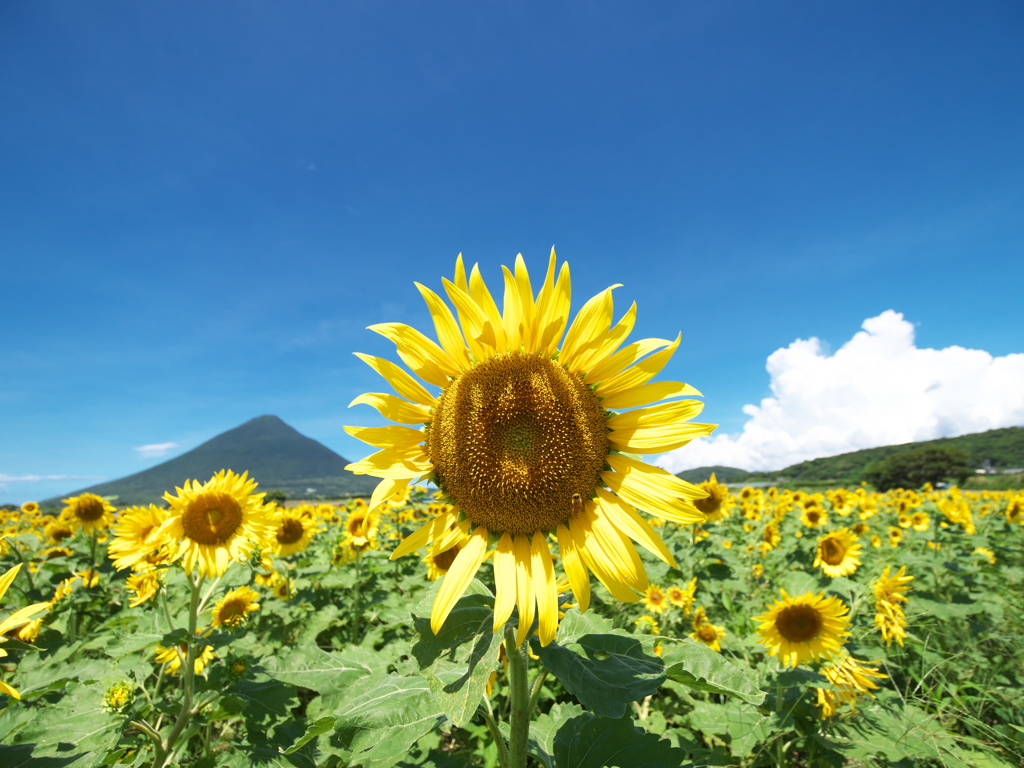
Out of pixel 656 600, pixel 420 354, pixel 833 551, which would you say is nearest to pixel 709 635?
pixel 656 600

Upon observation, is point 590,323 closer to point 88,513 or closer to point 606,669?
point 606,669

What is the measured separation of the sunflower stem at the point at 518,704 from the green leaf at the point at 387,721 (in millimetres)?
300

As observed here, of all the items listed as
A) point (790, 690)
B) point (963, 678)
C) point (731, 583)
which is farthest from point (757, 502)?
point (790, 690)

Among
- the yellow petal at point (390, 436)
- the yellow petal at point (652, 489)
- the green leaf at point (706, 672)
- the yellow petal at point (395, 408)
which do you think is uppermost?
the yellow petal at point (395, 408)

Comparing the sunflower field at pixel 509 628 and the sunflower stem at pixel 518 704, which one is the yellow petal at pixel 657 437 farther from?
the sunflower stem at pixel 518 704

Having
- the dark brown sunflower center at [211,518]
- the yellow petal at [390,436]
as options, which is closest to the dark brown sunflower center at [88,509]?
the dark brown sunflower center at [211,518]

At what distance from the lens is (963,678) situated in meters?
4.49

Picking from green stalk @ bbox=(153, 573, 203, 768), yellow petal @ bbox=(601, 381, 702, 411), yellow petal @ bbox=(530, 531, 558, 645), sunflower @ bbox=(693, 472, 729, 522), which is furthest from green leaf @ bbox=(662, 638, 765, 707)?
sunflower @ bbox=(693, 472, 729, 522)

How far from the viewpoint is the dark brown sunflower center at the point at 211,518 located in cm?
388

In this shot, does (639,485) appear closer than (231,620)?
Yes

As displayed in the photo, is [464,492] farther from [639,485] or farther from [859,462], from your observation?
[859,462]

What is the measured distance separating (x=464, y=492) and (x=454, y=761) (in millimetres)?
1812

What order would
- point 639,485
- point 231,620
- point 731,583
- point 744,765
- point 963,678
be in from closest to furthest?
point 639,485 < point 744,765 < point 231,620 < point 963,678 < point 731,583

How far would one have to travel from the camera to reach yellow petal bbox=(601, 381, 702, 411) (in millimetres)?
1822
